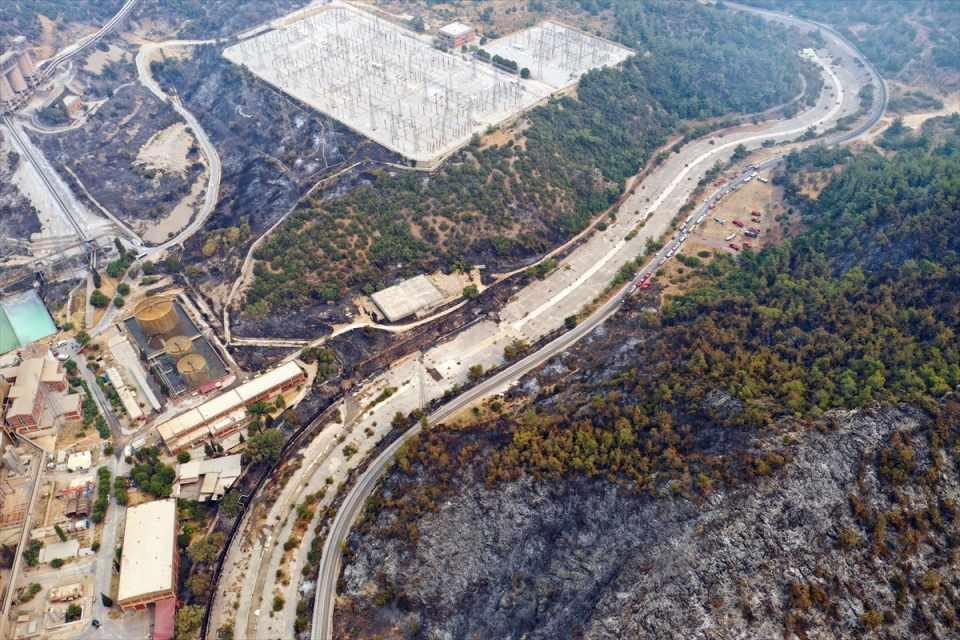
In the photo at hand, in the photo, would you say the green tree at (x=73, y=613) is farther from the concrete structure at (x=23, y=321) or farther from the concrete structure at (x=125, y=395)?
the concrete structure at (x=23, y=321)

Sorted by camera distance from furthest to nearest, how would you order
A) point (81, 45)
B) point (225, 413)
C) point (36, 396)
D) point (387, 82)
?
point (81, 45) → point (387, 82) → point (225, 413) → point (36, 396)

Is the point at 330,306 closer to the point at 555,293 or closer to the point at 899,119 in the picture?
the point at 555,293

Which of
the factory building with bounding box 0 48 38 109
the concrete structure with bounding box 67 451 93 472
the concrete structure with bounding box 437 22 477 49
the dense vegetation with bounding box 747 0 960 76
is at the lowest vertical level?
the concrete structure with bounding box 67 451 93 472

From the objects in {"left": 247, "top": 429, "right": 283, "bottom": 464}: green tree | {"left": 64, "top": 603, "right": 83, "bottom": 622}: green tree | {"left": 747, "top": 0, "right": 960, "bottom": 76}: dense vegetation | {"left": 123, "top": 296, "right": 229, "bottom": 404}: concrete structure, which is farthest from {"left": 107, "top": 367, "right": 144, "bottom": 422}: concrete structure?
{"left": 747, "top": 0, "right": 960, "bottom": 76}: dense vegetation

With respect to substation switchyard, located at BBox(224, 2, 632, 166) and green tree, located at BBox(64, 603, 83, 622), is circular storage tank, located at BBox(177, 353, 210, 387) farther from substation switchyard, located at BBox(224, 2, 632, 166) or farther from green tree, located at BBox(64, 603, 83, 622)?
substation switchyard, located at BBox(224, 2, 632, 166)

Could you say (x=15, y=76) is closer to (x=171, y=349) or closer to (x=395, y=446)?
(x=171, y=349)

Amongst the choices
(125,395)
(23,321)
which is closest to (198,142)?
(23,321)

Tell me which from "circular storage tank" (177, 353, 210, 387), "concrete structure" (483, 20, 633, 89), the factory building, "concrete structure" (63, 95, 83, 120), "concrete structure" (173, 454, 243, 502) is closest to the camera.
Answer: "concrete structure" (173, 454, 243, 502)
